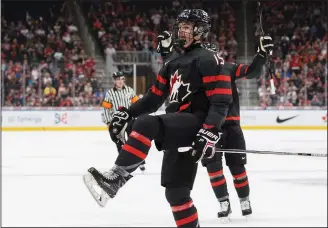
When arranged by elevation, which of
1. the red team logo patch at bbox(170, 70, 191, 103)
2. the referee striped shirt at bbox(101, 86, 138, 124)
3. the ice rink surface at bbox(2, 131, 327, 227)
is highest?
the red team logo patch at bbox(170, 70, 191, 103)

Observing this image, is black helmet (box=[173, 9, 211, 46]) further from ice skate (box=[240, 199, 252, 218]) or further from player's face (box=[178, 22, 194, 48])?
ice skate (box=[240, 199, 252, 218])

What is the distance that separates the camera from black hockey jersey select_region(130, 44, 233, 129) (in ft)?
10.5

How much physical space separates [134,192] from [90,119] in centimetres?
884

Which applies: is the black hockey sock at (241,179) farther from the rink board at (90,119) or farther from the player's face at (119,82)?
the rink board at (90,119)

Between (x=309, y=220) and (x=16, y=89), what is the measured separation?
11093 mm

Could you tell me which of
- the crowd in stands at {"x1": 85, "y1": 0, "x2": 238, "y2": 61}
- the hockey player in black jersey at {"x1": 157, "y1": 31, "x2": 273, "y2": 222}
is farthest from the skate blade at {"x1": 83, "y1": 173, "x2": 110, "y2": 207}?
the crowd in stands at {"x1": 85, "y1": 0, "x2": 238, "y2": 61}

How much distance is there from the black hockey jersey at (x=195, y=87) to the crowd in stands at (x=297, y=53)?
1173 centimetres

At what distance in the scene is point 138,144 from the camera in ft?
9.73

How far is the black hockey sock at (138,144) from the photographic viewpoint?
297 centimetres

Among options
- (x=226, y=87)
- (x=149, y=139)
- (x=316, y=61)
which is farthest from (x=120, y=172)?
(x=316, y=61)

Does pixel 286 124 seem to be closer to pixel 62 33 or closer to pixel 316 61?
pixel 316 61

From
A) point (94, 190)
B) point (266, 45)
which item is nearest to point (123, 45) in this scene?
point (266, 45)

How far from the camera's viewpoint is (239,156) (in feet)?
17.1

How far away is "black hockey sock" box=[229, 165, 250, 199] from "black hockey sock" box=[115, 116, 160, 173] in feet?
7.66
